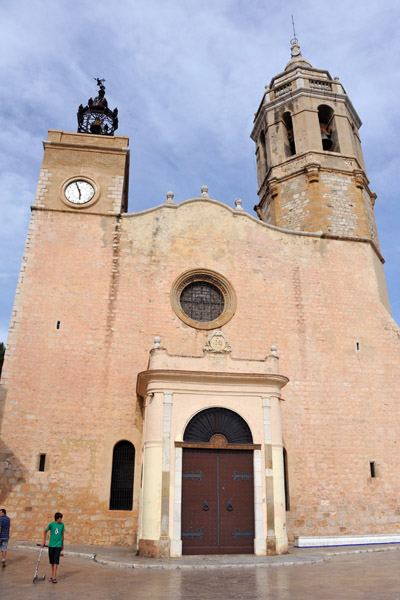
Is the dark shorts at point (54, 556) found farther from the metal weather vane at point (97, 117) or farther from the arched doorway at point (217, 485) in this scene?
the metal weather vane at point (97, 117)

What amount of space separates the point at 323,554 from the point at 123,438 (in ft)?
18.1

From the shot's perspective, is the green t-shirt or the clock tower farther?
the clock tower

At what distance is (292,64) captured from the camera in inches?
847

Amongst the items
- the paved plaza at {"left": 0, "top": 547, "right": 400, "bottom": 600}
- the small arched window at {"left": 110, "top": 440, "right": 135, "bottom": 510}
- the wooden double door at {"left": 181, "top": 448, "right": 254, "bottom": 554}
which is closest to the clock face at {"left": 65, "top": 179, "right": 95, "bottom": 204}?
the small arched window at {"left": 110, "top": 440, "right": 135, "bottom": 510}

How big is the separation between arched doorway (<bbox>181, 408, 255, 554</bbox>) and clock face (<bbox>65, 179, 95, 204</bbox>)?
325 inches

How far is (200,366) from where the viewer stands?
36.0ft

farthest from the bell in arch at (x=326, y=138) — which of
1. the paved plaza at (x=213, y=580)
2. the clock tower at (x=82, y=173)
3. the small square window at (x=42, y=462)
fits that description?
the small square window at (x=42, y=462)

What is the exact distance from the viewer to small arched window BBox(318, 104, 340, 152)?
1888 cm

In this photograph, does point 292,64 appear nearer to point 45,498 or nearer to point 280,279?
point 280,279

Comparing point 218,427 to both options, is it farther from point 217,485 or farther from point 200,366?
point 200,366

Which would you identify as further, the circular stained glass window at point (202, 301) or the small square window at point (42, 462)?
the circular stained glass window at point (202, 301)

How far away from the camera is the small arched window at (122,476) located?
11.9 meters

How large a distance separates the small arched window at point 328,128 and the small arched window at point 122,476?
13.9 m

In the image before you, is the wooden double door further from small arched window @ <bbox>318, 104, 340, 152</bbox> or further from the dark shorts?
small arched window @ <bbox>318, 104, 340, 152</bbox>
